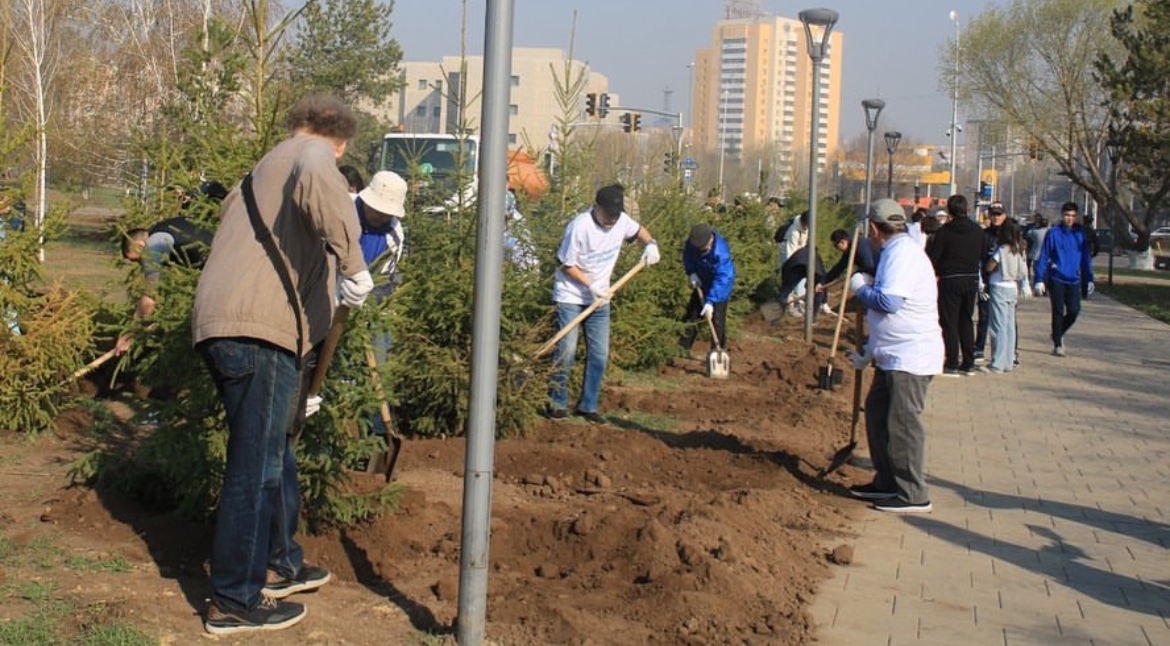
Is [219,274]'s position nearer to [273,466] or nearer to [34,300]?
[273,466]

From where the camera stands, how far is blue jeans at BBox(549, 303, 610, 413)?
31.4 feet

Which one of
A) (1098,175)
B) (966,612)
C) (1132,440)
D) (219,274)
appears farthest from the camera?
(1098,175)

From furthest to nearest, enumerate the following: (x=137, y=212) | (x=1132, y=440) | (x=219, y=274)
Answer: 1. (x=1132, y=440)
2. (x=137, y=212)
3. (x=219, y=274)

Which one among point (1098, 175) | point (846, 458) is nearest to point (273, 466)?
point (846, 458)

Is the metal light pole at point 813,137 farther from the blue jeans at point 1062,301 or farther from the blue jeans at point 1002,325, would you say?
the blue jeans at point 1062,301

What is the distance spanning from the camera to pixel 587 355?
9.77 m

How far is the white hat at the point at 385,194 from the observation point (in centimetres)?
637

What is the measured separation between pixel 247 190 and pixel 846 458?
15.8ft

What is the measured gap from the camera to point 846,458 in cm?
829

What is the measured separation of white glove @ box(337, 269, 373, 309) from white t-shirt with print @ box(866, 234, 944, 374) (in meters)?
3.76

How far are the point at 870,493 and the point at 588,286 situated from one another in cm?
272

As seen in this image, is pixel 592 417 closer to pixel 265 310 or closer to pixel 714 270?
pixel 714 270

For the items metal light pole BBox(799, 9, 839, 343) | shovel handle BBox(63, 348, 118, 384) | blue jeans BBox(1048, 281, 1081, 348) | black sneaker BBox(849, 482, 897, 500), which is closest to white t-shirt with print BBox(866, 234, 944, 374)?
black sneaker BBox(849, 482, 897, 500)

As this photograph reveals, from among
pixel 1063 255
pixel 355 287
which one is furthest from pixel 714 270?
pixel 355 287
